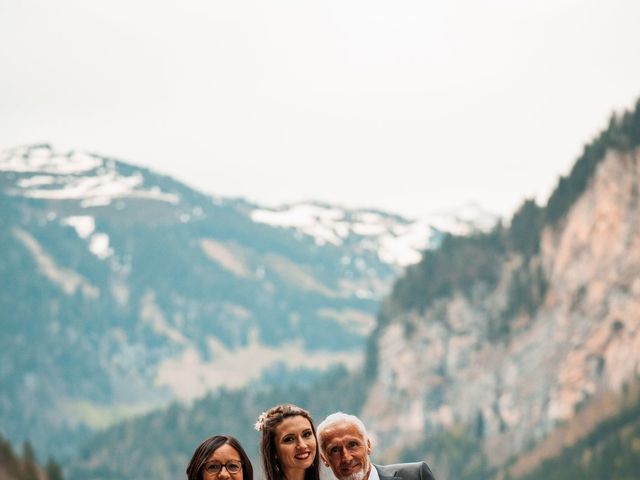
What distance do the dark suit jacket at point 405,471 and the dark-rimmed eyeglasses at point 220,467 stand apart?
2164mm

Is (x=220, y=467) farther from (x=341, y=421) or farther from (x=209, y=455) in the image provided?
(x=341, y=421)

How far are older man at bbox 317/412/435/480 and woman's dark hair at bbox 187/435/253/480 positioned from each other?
3.61 ft

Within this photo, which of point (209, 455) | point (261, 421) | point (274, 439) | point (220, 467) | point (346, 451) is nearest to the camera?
point (209, 455)

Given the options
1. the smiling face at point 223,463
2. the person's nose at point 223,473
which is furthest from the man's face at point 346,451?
the person's nose at point 223,473

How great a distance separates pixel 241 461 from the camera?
640 inches

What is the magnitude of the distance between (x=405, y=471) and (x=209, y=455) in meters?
2.86

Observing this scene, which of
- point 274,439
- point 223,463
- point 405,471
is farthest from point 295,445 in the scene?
point 405,471

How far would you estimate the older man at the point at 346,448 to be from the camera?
55.3ft

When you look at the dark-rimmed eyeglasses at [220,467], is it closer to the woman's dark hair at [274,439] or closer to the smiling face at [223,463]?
the smiling face at [223,463]

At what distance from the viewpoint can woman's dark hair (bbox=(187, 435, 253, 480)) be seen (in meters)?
15.9

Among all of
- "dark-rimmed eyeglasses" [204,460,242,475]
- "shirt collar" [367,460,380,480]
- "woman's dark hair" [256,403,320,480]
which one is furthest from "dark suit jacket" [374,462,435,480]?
"dark-rimmed eyeglasses" [204,460,242,475]

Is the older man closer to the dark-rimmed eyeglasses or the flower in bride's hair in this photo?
the flower in bride's hair

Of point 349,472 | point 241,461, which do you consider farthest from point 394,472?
point 241,461

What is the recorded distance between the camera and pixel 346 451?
1700 cm
